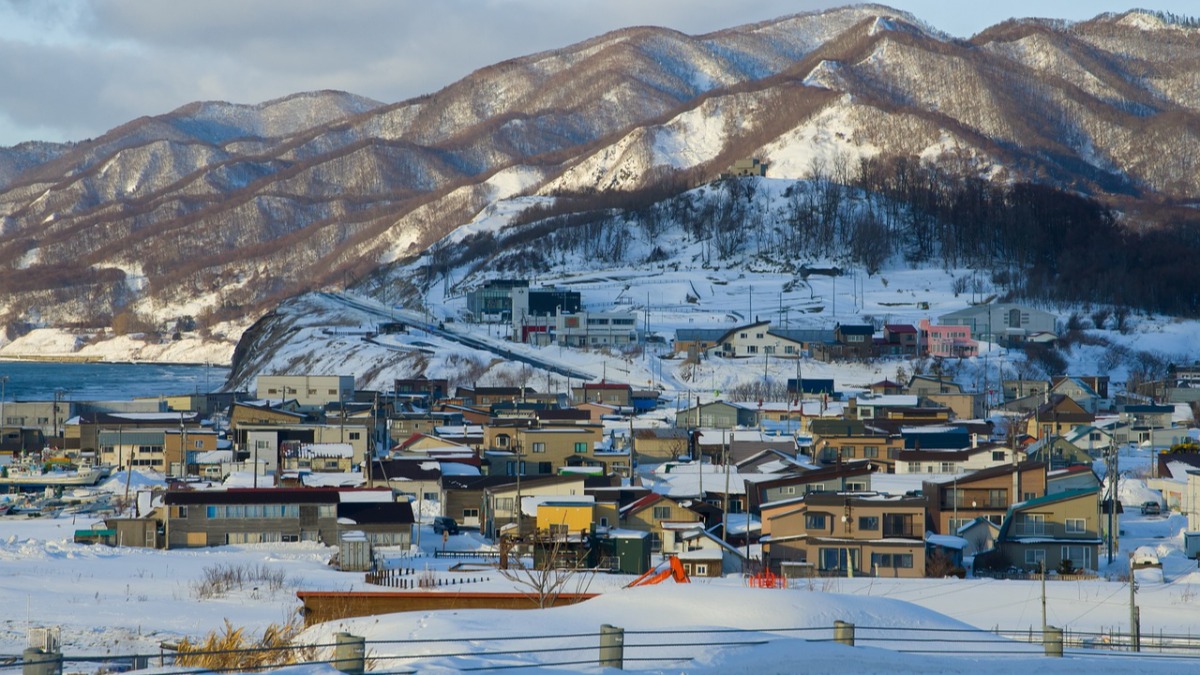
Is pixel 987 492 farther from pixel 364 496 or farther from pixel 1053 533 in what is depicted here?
pixel 364 496

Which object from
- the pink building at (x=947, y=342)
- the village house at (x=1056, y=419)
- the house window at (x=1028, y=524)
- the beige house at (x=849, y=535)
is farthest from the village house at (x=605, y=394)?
the house window at (x=1028, y=524)

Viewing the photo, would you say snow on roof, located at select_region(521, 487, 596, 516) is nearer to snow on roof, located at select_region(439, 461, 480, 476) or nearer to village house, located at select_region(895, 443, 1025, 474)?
snow on roof, located at select_region(439, 461, 480, 476)

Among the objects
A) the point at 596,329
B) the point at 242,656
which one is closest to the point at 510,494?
the point at 242,656

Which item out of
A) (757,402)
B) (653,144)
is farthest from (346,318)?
(653,144)

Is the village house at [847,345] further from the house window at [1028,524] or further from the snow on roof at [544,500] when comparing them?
the house window at [1028,524]

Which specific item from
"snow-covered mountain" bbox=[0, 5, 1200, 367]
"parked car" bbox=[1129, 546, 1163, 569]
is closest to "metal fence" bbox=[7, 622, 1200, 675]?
"parked car" bbox=[1129, 546, 1163, 569]

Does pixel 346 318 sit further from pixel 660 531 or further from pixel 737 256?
pixel 660 531
